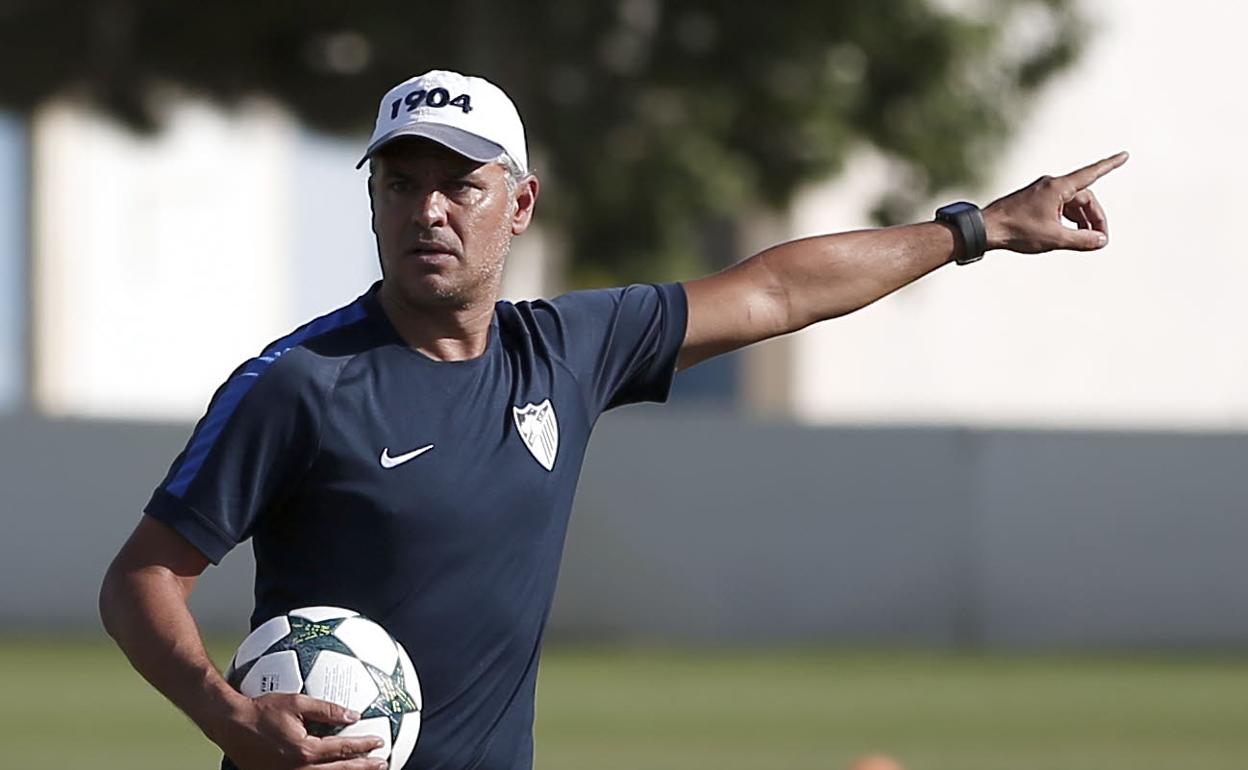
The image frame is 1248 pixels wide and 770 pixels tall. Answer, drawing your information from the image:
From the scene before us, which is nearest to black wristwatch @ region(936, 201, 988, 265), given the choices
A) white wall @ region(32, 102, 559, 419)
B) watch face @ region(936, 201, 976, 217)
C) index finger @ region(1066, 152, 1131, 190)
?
watch face @ region(936, 201, 976, 217)

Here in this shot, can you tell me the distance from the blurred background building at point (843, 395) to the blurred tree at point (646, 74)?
2.08 ft

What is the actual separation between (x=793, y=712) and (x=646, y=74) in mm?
11511

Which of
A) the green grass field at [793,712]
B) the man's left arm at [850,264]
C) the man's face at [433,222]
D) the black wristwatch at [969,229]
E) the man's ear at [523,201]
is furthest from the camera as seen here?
the green grass field at [793,712]

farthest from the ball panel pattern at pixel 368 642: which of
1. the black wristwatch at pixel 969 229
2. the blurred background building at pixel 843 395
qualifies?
the blurred background building at pixel 843 395

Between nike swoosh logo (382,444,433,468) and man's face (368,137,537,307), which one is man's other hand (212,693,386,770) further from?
man's face (368,137,537,307)

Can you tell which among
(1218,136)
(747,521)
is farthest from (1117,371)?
(747,521)

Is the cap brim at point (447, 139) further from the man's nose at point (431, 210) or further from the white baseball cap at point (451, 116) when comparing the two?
the man's nose at point (431, 210)

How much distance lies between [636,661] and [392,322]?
15.7 metres

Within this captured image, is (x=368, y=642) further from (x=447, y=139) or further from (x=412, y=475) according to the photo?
(x=447, y=139)

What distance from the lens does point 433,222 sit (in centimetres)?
608

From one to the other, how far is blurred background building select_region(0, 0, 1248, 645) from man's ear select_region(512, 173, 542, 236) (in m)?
16.7

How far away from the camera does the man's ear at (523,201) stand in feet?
21.0

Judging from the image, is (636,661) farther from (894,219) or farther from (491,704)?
(491,704)

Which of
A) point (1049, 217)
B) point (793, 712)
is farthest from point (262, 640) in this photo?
point (793, 712)
